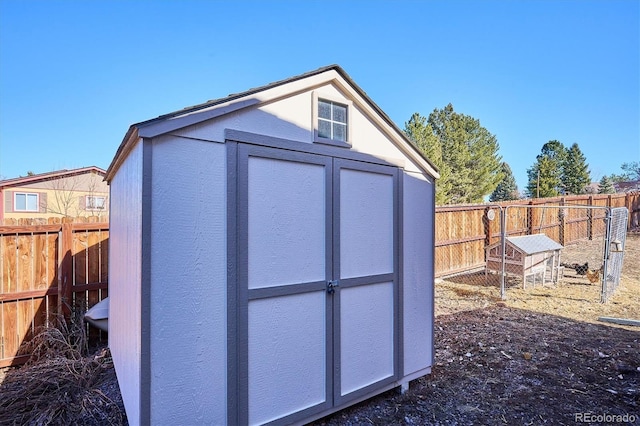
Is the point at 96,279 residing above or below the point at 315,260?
below

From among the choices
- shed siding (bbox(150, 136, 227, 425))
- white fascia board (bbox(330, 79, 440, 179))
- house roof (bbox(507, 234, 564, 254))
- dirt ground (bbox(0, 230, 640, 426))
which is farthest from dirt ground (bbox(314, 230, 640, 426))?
white fascia board (bbox(330, 79, 440, 179))

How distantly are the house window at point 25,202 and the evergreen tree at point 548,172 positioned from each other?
32959 mm

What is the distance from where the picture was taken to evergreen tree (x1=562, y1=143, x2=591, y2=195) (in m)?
28.8

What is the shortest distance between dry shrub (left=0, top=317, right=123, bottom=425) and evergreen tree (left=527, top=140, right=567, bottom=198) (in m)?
30.9

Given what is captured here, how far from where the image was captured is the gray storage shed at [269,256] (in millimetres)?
1977

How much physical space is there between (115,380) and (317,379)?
7.21ft

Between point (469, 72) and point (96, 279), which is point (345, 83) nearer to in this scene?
point (96, 279)

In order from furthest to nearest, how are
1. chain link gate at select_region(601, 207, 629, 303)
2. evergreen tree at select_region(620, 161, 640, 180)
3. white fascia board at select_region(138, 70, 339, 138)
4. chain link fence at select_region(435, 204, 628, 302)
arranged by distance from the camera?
evergreen tree at select_region(620, 161, 640, 180), chain link fence at select_region(435, 204, 628, 302), chain link gate at select_region(601, 207, 629, 303), white fascia board at select_region(138, 70, 339, 138)

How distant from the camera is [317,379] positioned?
2.63 meters

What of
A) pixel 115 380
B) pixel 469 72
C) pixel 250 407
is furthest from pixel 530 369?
pixel 469 72

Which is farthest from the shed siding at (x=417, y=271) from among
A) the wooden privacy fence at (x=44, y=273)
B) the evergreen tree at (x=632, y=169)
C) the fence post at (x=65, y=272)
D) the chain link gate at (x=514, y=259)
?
the evergreen tree at (x=632, y=169)

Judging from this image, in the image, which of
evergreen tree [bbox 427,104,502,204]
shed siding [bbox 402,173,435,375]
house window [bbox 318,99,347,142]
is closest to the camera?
house window [bbox 318,99,347,142]

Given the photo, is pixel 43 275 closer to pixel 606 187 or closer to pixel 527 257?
pixel 527 257

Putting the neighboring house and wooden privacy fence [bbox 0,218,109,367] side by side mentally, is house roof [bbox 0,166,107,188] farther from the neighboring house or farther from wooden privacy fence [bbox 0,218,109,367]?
wooden privacy fence [bbox 0,218,109,367]
